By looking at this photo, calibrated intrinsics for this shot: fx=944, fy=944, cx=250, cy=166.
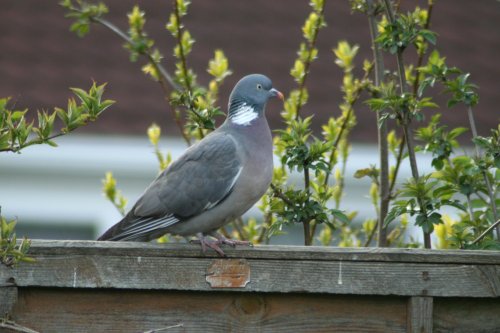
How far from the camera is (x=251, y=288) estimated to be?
294cm

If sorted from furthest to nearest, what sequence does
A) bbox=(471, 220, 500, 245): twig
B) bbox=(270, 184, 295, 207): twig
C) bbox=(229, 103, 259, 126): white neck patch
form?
1. bbox=(229, 103, 259, 126): white neck patch
2. bbox=(270, 184, 295, 207): twig
3. bbox=(471, 220, 500, 245): twig

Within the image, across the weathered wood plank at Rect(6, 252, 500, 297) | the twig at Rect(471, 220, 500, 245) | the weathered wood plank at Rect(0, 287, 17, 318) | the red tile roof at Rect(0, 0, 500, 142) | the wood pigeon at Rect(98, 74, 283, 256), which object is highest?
the red tile roof at Rect(0, 0, 500, 142)

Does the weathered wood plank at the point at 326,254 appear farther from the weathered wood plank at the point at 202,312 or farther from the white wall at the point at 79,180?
the white wall at the point at 79,180

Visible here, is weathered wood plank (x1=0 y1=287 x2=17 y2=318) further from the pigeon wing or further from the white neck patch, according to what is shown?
the white neck patch

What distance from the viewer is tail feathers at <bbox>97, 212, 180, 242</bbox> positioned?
425 cm

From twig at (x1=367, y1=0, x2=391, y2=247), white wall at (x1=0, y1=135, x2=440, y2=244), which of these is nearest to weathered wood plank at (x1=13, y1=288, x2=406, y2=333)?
twig at (x1=367, y1=0, x2=391, y2=247)

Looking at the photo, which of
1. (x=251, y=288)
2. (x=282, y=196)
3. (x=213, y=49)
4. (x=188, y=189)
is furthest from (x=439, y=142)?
(x=213, y=49)

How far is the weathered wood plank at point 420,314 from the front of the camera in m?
2.95

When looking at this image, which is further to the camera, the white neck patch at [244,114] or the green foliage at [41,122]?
the white neck patch at [244,114]

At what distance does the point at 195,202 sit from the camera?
14.3 ft

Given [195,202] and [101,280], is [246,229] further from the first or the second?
[101,280]

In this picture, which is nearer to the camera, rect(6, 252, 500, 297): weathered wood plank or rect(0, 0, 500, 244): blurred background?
rect(6, 252, 500, 297): weathered wood plank

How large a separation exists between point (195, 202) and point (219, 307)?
1.42 meters

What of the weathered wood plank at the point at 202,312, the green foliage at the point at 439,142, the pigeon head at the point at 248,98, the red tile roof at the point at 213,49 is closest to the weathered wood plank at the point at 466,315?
the weathered wood plank at the point at 202,312
